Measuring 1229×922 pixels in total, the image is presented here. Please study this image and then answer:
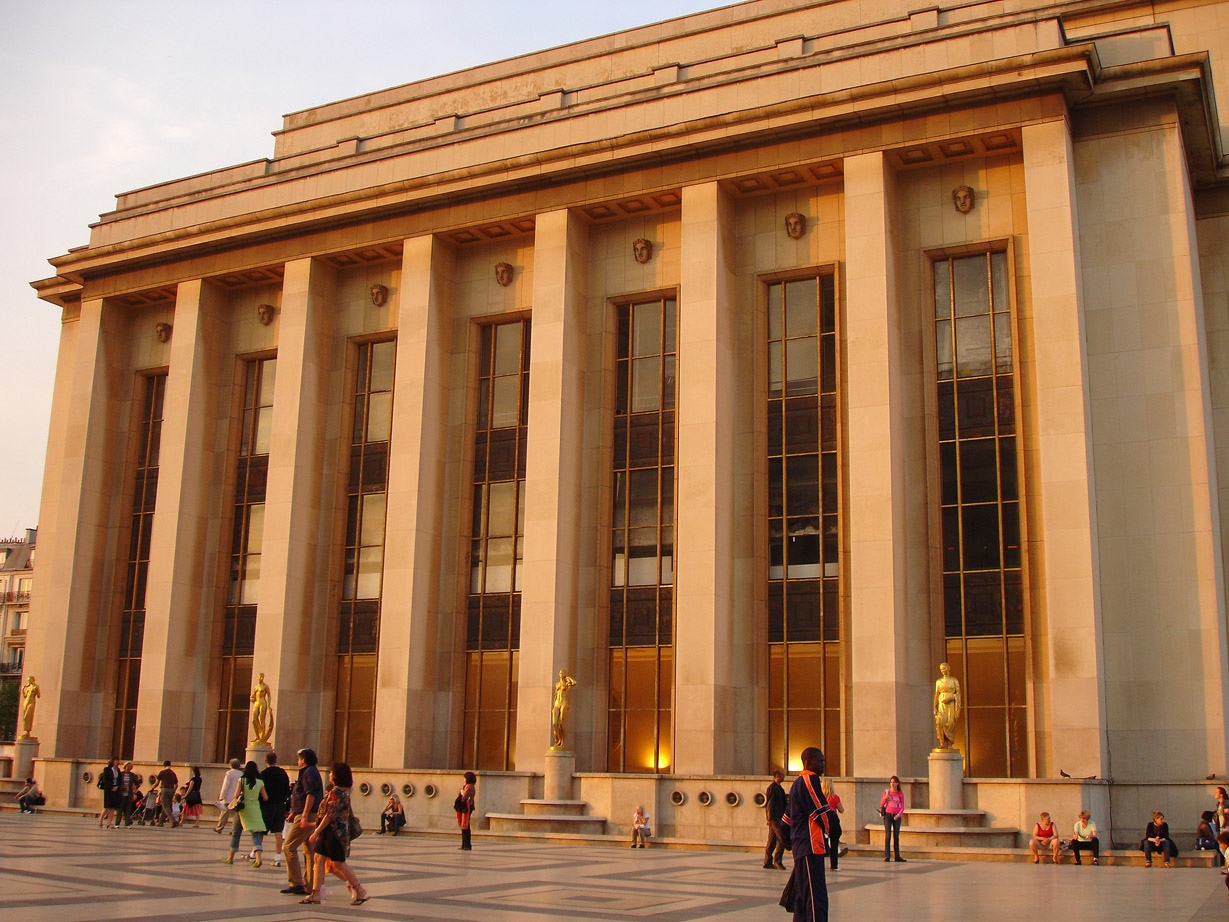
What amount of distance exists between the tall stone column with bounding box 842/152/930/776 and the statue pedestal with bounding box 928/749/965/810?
2.63m

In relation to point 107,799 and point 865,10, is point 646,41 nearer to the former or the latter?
point 865,10

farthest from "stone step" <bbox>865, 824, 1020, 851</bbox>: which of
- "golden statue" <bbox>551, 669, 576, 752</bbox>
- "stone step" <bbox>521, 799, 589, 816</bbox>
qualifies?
"golden statue" <bbox>551, 669, 576, 752</bbox>

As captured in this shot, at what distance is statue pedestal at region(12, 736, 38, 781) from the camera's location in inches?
1601

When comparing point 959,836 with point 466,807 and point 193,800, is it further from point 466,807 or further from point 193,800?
point 193,800

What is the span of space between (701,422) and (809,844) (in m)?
23.8

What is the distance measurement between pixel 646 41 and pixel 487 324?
13.8m

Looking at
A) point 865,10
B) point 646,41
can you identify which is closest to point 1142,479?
point 865,10

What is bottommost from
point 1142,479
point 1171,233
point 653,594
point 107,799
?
point 107,799

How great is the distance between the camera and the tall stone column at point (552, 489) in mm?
34375

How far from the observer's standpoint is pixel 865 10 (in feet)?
138

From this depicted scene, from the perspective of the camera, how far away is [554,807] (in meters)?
31.3

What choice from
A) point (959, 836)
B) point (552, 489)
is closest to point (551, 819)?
point (552, 489)

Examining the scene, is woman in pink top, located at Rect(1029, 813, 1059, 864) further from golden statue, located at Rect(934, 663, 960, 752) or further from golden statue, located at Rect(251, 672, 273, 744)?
golden statue, located at Rect(251, 672, 273, 744)

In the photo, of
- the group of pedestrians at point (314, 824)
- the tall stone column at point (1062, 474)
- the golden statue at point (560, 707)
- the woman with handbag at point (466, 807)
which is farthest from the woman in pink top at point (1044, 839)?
the group of pedestrians at point (314, 824)
